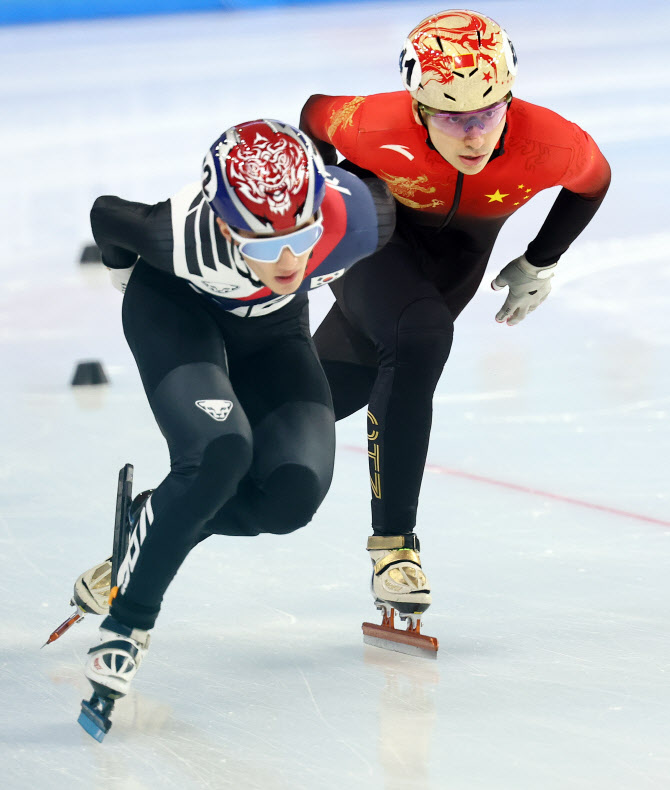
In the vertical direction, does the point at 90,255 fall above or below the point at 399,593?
below

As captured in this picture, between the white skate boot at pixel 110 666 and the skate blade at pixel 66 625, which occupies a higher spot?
the white skate boot at pixel 110 666

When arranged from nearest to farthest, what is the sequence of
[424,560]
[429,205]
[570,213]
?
1. [429,205]
2. [570,213]
3. [424,560]

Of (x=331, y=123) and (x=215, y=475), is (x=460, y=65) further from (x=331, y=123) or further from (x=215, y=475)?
(x=215, y=475)

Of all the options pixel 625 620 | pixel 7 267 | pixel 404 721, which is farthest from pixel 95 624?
pixel 7 267

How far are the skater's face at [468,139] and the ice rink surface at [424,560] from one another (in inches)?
45.6

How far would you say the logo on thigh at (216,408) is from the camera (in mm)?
2873

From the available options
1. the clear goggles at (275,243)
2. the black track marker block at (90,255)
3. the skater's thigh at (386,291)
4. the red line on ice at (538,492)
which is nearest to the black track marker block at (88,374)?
the red line on ice at (538,492)

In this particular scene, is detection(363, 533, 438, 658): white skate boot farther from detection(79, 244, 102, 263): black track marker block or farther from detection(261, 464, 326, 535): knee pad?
detection(79, 244, 102, 263): black track marker block

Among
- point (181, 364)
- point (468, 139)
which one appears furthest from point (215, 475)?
point (468, 139)

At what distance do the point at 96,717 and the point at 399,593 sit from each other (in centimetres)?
88

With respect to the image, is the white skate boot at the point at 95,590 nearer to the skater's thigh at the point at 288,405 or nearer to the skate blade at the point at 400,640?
the skater's thigh at the point at 288,405

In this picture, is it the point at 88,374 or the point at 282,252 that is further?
the point at 88,374

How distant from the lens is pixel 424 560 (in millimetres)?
3975

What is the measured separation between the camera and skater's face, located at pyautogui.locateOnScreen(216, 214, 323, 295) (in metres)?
2.78
